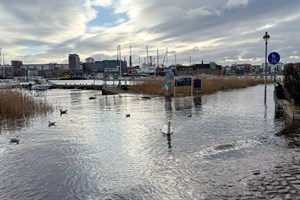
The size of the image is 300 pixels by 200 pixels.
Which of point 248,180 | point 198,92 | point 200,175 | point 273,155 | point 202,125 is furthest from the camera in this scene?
point 198,92

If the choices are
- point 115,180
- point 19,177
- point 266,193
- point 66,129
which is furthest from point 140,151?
point 66,129

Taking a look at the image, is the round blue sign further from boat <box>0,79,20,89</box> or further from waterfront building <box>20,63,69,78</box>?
waterfront building <box>20,63,69,78</box>

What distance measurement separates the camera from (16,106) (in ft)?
59.0

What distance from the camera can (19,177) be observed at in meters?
6.78

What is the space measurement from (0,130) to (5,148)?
4.06m

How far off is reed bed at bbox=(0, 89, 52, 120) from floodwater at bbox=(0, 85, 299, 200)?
4.99 meters

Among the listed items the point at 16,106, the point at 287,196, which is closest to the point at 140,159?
the point at 287,196

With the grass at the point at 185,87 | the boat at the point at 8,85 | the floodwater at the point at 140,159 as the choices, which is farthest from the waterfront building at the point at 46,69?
the floodwater at the point at 140,159

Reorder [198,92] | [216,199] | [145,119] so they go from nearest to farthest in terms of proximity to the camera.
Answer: [216,199], [145,119], [198,92]

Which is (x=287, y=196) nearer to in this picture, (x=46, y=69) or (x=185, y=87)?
(x=185, y=87)

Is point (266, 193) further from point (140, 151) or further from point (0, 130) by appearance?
point (0, 130)

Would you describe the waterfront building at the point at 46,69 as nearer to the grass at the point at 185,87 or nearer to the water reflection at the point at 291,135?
the grass at the point at 185,87

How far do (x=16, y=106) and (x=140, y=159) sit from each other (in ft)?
42.7

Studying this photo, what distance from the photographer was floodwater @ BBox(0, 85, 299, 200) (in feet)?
19.1
